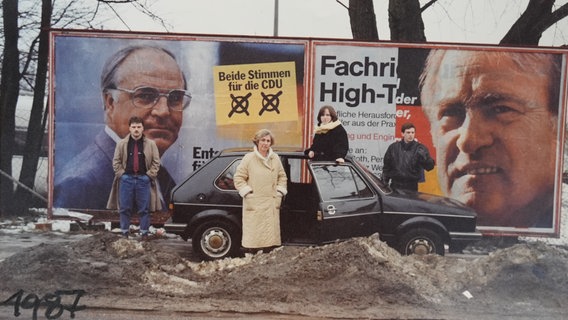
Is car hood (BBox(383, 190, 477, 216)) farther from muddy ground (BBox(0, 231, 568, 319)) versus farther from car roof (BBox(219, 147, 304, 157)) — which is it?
car roof (BBox(219, 147, 304, 157))

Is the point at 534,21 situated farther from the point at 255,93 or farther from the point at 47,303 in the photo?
the point at 47,303

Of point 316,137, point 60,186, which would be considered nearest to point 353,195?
point 316,137

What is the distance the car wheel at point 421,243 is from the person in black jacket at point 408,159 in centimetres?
74

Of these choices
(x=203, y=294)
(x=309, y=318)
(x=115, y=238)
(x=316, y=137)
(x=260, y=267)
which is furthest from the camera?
(x=316, y=137)

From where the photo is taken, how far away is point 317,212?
7.40 m

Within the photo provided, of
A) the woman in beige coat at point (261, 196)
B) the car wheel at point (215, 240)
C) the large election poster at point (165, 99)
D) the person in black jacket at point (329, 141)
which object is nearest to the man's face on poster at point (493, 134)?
the person in black jacket at point (329, 141)

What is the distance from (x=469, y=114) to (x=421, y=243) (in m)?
1.84

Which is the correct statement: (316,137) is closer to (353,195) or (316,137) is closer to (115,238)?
(353,195)

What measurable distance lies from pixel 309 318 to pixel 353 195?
2017 millimetres

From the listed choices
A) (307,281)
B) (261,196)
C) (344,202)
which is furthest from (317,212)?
(307,281)

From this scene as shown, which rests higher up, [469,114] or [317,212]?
[469,114]

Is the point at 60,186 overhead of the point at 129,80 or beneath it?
beneath

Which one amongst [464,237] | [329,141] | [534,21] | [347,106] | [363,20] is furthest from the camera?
[363,20]

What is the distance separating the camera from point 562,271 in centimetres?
678
